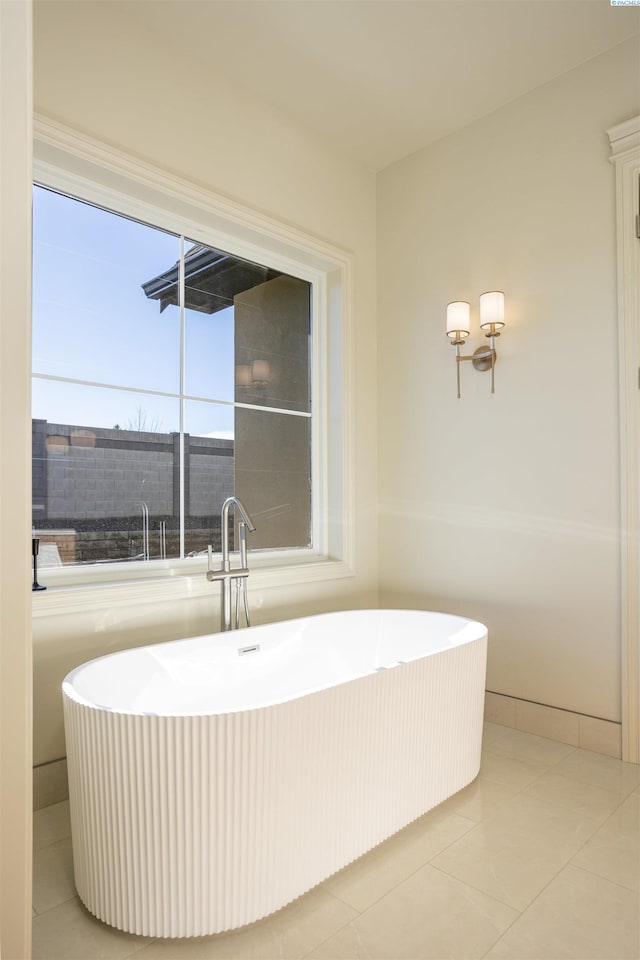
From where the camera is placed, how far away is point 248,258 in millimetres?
2920

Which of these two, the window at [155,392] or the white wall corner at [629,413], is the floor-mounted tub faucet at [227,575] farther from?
the white wall corner at [629,413]

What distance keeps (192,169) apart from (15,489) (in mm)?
1941

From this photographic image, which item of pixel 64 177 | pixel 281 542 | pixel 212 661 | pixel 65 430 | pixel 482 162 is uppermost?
pixel 482 162

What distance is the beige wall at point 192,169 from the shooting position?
208 centimetres

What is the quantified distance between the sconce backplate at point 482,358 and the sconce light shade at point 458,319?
0.37ft

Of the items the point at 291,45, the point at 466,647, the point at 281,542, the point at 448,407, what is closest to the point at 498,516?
the point at 448,407

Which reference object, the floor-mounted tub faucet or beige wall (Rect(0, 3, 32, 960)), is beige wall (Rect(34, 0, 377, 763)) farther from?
beige wall (Rect(0, 3, 32, 960))

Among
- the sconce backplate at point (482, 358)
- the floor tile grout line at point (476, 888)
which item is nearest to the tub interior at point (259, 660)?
the floor tile grout line at point (476, 888)

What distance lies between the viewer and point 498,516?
2797 millimetres

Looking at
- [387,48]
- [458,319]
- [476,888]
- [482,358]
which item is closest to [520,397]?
[482,358]

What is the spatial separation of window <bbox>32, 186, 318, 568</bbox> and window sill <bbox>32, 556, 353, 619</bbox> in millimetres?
99

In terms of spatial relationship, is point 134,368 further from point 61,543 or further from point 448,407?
point 448,407

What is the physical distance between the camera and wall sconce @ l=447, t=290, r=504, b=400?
272 centimetres

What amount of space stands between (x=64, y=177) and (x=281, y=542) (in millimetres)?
1827
